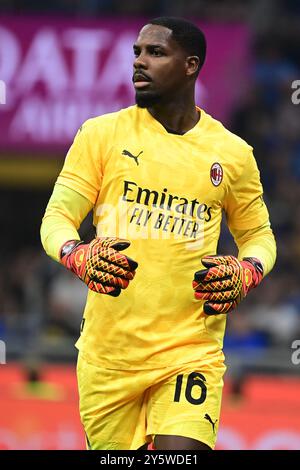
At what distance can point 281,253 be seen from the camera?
550 inches

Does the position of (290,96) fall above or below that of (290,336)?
above

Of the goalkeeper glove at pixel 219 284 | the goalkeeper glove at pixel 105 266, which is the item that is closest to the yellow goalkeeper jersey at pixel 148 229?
the goalkeeper glove at pixel 219 284

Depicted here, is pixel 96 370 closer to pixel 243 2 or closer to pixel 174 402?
pixel 174 402

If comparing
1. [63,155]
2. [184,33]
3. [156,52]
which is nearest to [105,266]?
[156,52]

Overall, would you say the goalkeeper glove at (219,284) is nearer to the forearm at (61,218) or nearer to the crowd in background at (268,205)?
the forearm at (61,218)

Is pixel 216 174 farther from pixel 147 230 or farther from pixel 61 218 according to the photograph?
pixel 61 218

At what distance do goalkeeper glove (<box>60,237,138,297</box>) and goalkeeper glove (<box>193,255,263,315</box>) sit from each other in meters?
0.34

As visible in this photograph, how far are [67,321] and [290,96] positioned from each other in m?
4.42

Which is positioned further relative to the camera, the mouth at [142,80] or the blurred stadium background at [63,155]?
the blurred stadium background at [63,155]

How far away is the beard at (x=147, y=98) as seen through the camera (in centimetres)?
593

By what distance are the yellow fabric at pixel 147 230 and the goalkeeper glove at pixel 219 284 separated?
25 cm

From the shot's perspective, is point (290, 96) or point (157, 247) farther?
point (290, 96)

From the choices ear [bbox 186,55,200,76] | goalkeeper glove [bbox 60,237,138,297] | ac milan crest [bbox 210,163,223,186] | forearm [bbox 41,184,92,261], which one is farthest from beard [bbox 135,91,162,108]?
goalkeeper glove [bbox 60,237,138,297]

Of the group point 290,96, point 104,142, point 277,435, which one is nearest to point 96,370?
point 104,142
